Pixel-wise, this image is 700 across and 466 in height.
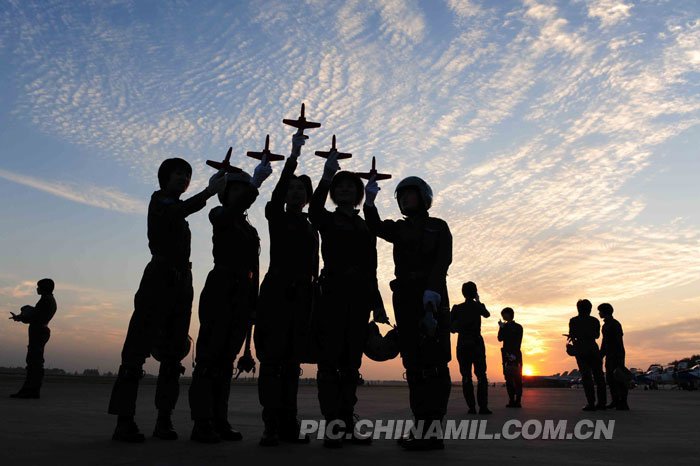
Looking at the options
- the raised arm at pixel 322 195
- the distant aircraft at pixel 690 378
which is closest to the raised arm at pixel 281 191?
the raised arm at pixel 322 195

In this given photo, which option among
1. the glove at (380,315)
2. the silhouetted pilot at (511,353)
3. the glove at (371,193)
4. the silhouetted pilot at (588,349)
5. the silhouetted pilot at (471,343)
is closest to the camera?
the glove at (380,315)

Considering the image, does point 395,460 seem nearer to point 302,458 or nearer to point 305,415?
point 302,458

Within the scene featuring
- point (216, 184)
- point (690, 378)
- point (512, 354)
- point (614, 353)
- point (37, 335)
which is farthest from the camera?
point (690, 378)

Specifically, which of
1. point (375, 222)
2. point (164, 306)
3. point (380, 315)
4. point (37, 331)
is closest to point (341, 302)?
point (380, 315)

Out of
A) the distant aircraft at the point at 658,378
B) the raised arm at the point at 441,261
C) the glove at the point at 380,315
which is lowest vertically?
the distant aircraft at the point at 658,378

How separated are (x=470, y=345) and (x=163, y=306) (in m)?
6.83

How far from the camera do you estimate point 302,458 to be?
391 centimetres

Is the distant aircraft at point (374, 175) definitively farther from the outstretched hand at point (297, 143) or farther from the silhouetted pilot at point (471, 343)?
the silhouetted pilot at point (471, 343)

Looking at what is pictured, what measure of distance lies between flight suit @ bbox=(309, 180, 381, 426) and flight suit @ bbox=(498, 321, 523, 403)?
8.53 metres

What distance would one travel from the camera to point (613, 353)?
12.6m

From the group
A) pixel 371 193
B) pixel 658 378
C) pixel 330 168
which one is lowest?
pixel 658 378

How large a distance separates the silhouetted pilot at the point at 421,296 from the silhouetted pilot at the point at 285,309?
77 centimetres

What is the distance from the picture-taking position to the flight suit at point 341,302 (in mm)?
5000

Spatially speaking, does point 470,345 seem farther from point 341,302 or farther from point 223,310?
point 223,310
